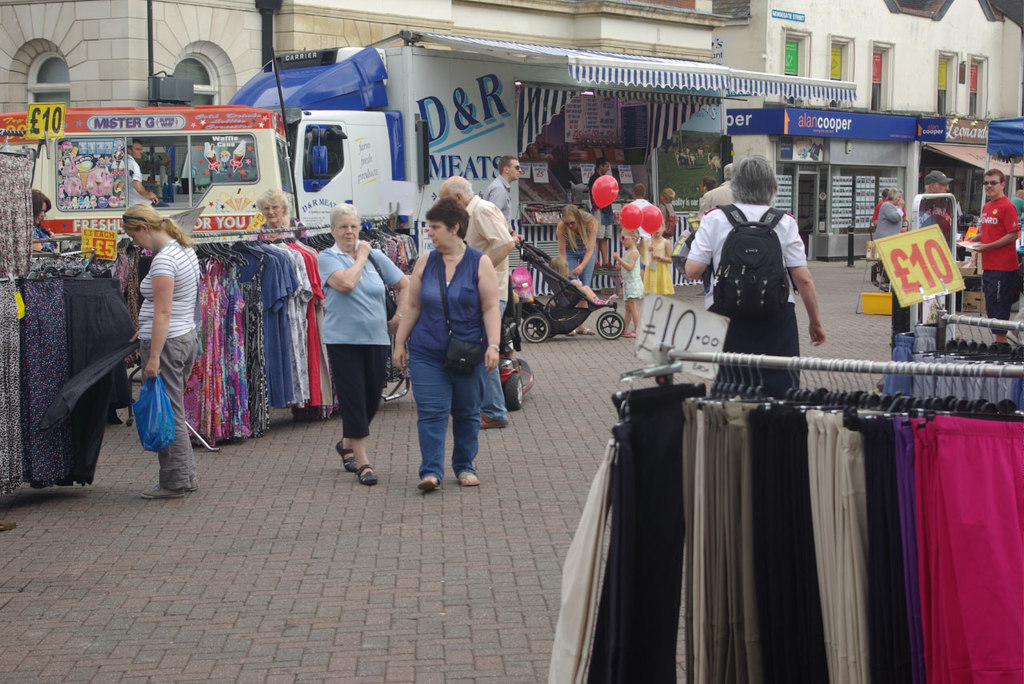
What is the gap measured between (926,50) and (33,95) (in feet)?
89.2

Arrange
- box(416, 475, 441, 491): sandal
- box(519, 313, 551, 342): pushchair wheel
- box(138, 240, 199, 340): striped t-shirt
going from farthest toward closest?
box(519, 313, 551, 342): pushchair wheel, box(416, 475, 441, 491): sandal, box(138, 240, 199, 340): striped t-shirt

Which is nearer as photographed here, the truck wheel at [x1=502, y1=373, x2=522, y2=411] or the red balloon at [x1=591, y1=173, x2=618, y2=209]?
the truck wheel at [x1=502, y1=373, x2=522, y2=411]

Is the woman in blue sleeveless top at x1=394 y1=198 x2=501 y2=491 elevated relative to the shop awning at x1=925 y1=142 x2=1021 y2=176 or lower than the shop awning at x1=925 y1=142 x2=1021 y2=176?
lower

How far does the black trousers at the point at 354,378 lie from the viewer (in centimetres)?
791

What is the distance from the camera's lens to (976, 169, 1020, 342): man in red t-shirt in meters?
12.4

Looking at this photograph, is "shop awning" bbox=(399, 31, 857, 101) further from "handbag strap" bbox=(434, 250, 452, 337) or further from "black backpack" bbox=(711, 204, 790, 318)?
"black backpack" bbox=(711, 204, 790, 318)

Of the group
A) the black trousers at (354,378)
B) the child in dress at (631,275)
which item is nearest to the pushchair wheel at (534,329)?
the child in dress at (631,275)

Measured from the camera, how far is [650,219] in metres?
14.7

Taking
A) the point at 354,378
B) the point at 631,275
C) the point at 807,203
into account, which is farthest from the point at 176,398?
the point at 807,203

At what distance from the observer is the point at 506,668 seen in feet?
16.0

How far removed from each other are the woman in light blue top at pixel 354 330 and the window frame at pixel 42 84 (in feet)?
51.3

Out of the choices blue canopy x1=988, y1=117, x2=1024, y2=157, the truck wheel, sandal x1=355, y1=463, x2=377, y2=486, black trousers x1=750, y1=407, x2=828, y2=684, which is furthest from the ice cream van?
black trousers x1=750, y1=407, x2=828, y2=684

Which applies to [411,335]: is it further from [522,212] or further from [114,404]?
[522,212]

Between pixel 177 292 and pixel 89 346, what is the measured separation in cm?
59
